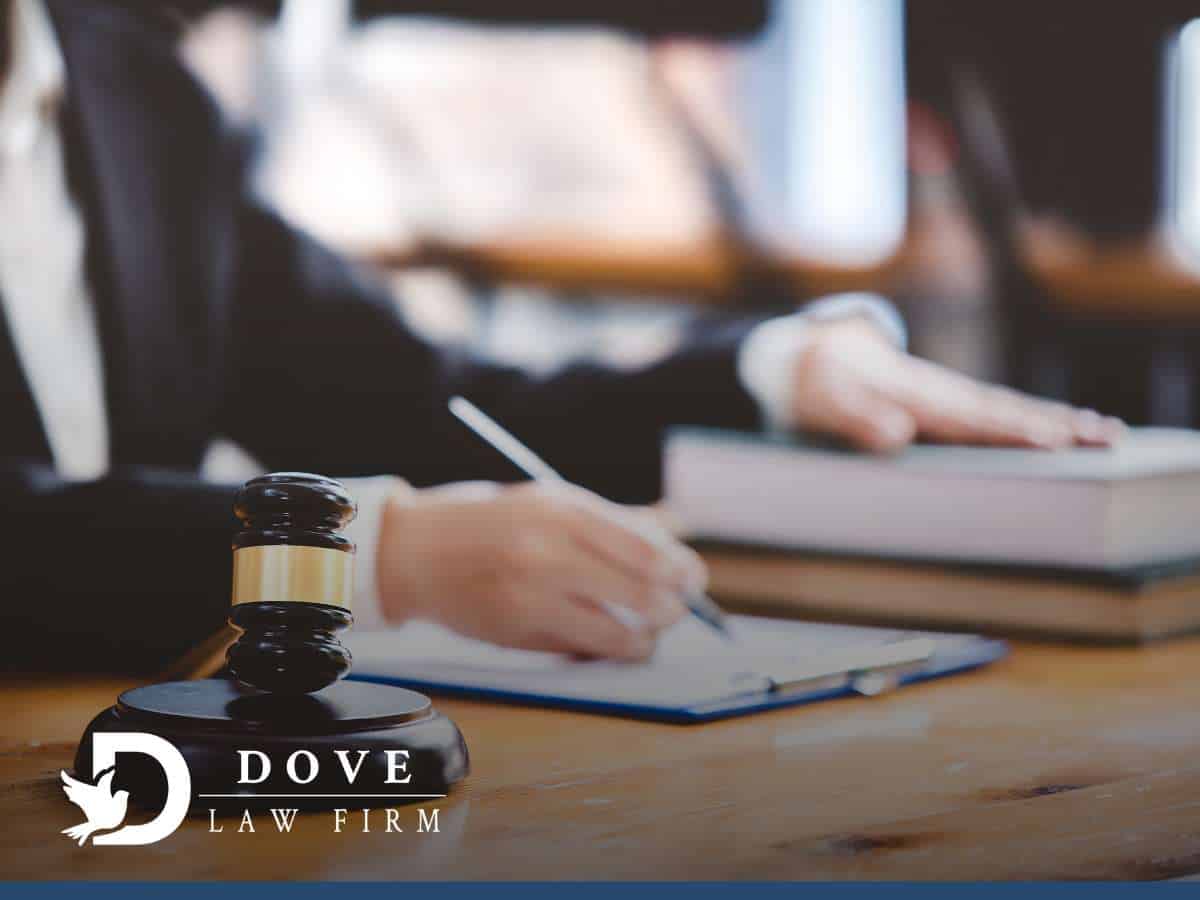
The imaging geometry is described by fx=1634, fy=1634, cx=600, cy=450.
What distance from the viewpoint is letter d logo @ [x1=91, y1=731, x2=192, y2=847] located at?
1.40ft

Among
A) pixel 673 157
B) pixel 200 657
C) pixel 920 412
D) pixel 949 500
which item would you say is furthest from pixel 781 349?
pixel 673 157

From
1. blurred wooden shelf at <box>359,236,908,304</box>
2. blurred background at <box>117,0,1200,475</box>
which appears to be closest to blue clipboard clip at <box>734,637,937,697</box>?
blurred background at <box>117,0,1200,475</box>

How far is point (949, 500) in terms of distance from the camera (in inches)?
34.0

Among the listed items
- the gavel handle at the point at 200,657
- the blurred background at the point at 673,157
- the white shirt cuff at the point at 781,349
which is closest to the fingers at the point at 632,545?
the gavel handle at the point at 200,657

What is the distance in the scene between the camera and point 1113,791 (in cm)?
51

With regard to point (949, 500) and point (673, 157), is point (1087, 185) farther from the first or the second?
point (949, 500)

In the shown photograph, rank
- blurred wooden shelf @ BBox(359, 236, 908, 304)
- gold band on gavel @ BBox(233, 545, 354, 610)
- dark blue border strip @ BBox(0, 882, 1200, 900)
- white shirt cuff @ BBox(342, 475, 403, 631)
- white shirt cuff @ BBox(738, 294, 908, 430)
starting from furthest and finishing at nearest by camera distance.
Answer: blurred wooden shelf @ BBox(359, 236, 908, 304), white shirt cuff @ BBox(738, 294, 908, 430), white shirt cuff @ BBox(342, 475, 403, 631), gold band on gavel @ BBox(233, 545, 354, 610), dark blue border strip @ BBox(0, 882, 1200, 900)

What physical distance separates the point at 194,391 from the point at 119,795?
0.75 m

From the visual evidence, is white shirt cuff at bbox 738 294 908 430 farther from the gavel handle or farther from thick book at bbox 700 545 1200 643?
the gavel handle

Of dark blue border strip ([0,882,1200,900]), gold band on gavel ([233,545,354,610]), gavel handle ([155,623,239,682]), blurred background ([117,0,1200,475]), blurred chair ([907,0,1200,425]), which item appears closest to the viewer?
dark blue border strip ([0,882,1200,900])

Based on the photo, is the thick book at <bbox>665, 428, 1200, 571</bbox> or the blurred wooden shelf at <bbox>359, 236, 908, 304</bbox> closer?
the thick book at <bbox>665, 428, 1200, 571</bbox>

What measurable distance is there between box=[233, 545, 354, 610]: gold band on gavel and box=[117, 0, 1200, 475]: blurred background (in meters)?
1.97

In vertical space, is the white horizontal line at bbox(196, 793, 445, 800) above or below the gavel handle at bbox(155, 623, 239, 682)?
below

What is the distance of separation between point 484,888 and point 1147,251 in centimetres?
205
